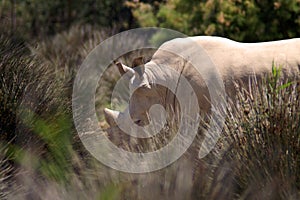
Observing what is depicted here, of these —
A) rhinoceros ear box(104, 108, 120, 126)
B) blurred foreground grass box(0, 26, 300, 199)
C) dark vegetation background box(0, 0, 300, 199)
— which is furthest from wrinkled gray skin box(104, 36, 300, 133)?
blurred foreground grass box(0, 26, 300, 199)

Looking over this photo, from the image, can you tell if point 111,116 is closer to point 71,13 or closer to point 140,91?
point 140,91

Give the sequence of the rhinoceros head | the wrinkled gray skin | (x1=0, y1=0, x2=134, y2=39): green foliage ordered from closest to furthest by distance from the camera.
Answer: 1. the wrinkled gray skin
2. the rhinoceros head
3. (x1=0, y1=0, x2=134, y2=39): green foliage

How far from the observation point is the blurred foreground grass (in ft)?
13.4

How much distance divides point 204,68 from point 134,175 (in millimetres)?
3144

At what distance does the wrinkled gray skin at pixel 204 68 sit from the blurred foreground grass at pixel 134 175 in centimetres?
74

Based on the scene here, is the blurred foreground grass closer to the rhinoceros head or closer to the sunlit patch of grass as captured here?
the sunlit patch of grass

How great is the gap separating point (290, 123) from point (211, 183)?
1.03 m

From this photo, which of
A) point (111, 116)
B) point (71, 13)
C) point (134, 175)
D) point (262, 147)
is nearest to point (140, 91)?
point (111, 116)

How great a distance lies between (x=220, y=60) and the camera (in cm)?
739

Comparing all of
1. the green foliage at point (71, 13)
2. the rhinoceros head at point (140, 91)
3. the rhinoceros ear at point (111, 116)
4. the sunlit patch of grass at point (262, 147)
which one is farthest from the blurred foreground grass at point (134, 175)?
the green foliage at point (71, 13)

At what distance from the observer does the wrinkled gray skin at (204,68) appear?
7121 mm

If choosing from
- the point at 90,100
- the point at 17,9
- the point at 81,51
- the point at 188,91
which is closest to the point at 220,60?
the point at 188,91

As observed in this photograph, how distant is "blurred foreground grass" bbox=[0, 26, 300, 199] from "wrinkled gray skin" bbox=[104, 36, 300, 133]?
29.2 inches

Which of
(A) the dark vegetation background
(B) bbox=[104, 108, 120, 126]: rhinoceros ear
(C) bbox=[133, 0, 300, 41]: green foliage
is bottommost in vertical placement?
(C) bbox=[133, 0, 300, 41]: green foliage
